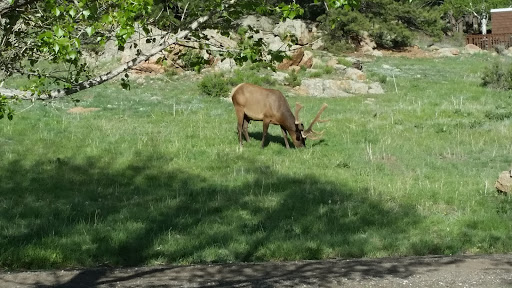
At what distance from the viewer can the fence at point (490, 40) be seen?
59.3m

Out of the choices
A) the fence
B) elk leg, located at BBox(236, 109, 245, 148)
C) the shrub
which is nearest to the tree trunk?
elk leg, located at BBox(236, 109, 245, 148)

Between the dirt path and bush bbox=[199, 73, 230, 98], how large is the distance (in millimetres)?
18734

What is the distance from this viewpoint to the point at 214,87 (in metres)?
31.2

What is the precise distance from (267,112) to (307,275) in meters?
10.7

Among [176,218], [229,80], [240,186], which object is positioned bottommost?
[176,218]

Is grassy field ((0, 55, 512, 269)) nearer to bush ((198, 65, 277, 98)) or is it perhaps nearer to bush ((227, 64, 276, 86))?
bush ((198, 65, 277, 98))

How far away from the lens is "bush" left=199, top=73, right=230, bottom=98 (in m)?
30.7

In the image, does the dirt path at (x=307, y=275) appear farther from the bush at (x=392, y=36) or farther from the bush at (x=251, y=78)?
the bush at (x=392, y=36)

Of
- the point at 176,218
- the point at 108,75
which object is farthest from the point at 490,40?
the point at 108,75

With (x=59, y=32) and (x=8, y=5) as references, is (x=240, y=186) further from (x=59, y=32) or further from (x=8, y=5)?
(x=59, y=32)

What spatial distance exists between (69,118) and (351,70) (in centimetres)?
1537

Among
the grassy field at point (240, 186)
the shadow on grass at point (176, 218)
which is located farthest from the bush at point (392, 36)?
A: the shadow on grass at point (176, 218)

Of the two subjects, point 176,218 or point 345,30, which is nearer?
point 176,218

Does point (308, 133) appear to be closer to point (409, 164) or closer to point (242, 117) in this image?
point (242, 117)
